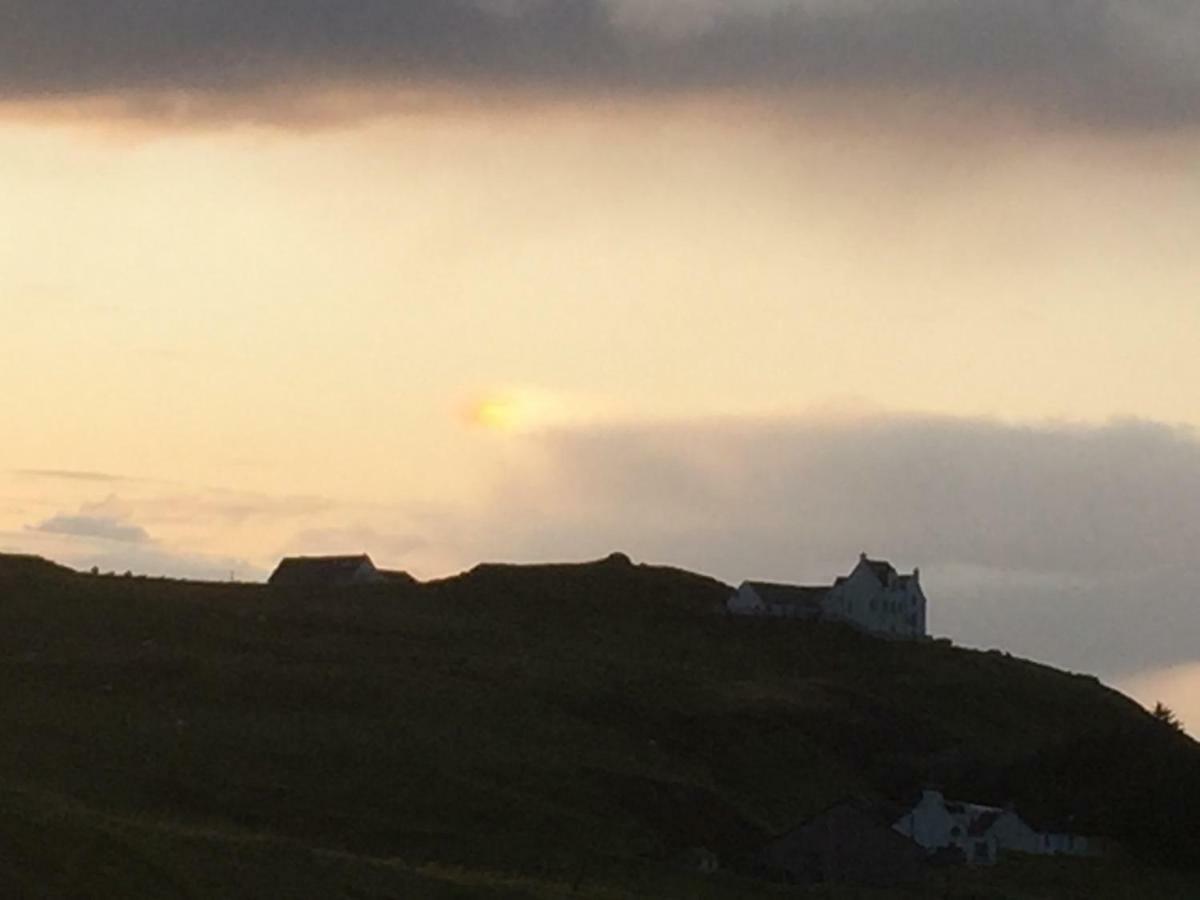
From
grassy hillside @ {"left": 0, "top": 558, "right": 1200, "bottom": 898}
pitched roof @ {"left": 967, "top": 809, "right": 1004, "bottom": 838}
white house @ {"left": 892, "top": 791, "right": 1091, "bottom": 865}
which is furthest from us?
pitched roof @ {"left": 967, "top": 809, "right": 1004, "bottom": 838}

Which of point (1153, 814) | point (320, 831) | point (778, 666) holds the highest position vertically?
point (778, 666)

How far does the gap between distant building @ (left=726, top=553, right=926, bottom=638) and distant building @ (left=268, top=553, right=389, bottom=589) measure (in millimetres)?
24426

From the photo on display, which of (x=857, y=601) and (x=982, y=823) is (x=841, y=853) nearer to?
(x=982, y=823)

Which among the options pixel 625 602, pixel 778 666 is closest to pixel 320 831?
pixel 778 666

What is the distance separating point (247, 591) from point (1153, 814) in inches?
2427

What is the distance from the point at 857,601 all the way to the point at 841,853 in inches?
3054

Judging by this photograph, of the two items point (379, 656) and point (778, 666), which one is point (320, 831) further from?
point (778, 666)

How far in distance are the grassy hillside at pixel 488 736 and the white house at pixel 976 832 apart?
3439 mm

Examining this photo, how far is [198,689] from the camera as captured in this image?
394 feet

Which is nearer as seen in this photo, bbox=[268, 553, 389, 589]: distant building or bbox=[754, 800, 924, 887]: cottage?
bbox=[754, 800, 924, 887]: cottage

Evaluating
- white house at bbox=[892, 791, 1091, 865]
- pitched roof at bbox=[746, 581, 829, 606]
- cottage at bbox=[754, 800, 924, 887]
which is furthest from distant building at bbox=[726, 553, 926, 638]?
cottage at bbox=[754, 800, 924, 887]

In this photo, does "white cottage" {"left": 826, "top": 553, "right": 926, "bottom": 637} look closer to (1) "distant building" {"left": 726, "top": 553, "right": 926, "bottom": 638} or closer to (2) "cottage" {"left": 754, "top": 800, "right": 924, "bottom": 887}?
(1) "distant building" {"left": 726, "top": 553, "right": 926, "bottom": 638}

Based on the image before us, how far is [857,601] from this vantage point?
17212 centimetres

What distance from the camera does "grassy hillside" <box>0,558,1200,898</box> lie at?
8062 cm
